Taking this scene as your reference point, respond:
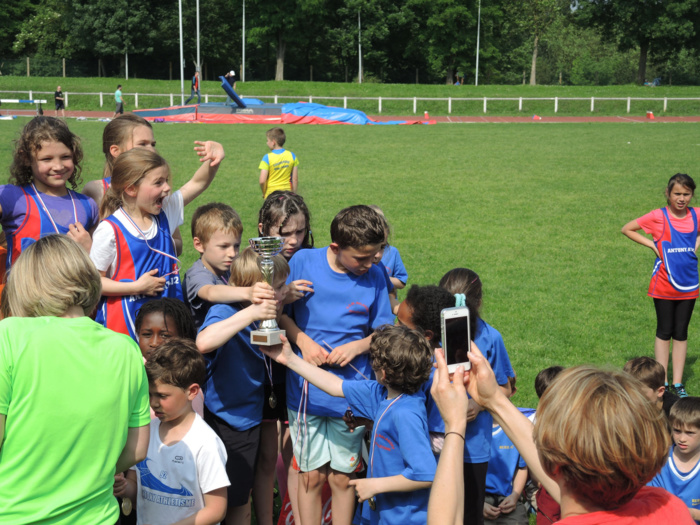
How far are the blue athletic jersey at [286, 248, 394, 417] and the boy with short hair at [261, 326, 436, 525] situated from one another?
18.2 inches

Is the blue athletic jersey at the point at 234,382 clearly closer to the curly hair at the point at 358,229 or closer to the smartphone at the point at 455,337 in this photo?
the curly hair at the point at 358,229

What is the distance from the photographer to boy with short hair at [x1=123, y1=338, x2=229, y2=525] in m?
2.93

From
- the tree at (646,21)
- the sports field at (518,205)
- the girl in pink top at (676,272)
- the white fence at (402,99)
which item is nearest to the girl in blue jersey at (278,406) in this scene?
the sports field at (518,205)

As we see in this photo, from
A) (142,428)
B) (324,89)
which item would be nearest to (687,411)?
(142,428)

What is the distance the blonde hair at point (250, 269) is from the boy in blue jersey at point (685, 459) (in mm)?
2333

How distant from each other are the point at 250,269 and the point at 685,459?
2658mm

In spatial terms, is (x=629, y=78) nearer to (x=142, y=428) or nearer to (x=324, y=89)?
(x=324, y=89)

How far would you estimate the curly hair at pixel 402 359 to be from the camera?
117 inches

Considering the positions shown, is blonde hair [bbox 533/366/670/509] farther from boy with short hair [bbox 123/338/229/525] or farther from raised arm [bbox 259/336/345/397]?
boy with short hair [bbox 123/338/229/525]

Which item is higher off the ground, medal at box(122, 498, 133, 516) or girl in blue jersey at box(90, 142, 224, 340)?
girl in blue jersey at box(90, 142, 224, 340)

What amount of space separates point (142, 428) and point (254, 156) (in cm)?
1857

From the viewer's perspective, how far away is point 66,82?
5128cm

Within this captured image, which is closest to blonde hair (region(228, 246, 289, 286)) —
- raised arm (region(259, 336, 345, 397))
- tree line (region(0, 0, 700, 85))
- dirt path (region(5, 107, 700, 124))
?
raised arm (region(259, 336, 345, 397))

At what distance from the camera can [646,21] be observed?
61.4 meters
